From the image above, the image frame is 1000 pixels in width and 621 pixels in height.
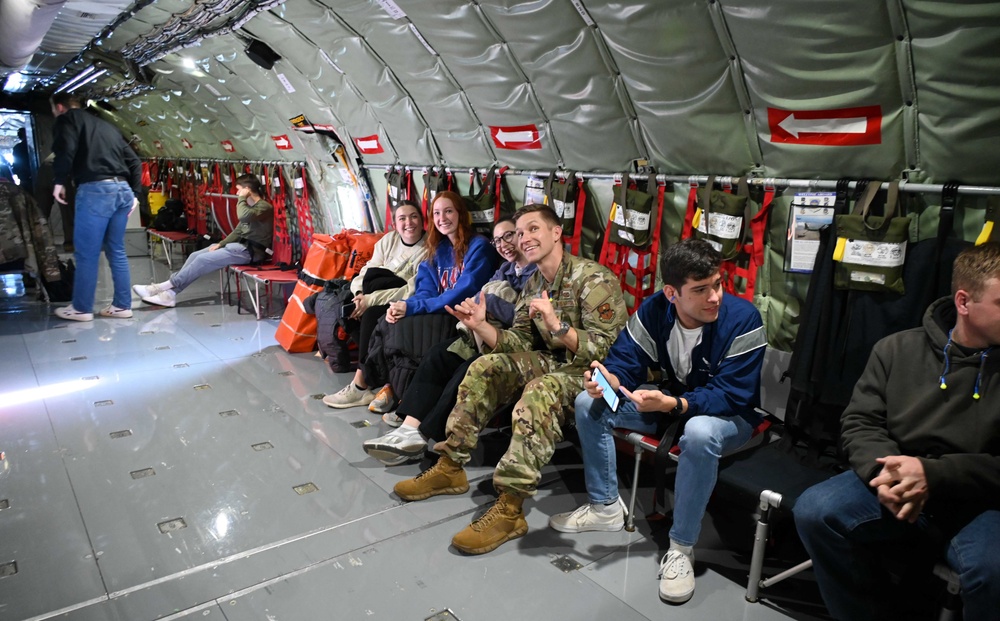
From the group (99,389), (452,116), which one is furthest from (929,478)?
(99,389)

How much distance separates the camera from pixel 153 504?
305cm

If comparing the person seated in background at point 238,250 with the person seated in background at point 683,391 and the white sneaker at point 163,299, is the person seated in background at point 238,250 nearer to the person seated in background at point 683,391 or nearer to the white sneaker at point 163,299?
the white sneaker at point 163,299

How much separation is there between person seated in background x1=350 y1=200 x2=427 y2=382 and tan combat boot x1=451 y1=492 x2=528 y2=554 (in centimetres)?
181

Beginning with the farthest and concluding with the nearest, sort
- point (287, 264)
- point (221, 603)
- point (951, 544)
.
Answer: point (287, 264) < point (221, 603) < point (951, 544)

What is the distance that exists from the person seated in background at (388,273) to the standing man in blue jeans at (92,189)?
2825 millimetres

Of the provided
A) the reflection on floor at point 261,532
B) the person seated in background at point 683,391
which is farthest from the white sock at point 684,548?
the reflection on floor at point 261,532

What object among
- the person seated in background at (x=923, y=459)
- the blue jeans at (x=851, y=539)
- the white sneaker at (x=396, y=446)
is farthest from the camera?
the white sneaker at (x=396, y=446)

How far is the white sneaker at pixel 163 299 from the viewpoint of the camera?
6930 millimetres

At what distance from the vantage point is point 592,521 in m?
2.88

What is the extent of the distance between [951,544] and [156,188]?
45.1 ft

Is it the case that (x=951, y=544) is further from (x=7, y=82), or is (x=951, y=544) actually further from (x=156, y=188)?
(x=156, y=188)

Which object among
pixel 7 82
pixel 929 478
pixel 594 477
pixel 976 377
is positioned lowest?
pixel 594 477

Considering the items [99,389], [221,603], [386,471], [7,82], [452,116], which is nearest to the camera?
[221,603]

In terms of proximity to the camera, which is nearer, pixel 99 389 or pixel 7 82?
pixel 99 389
